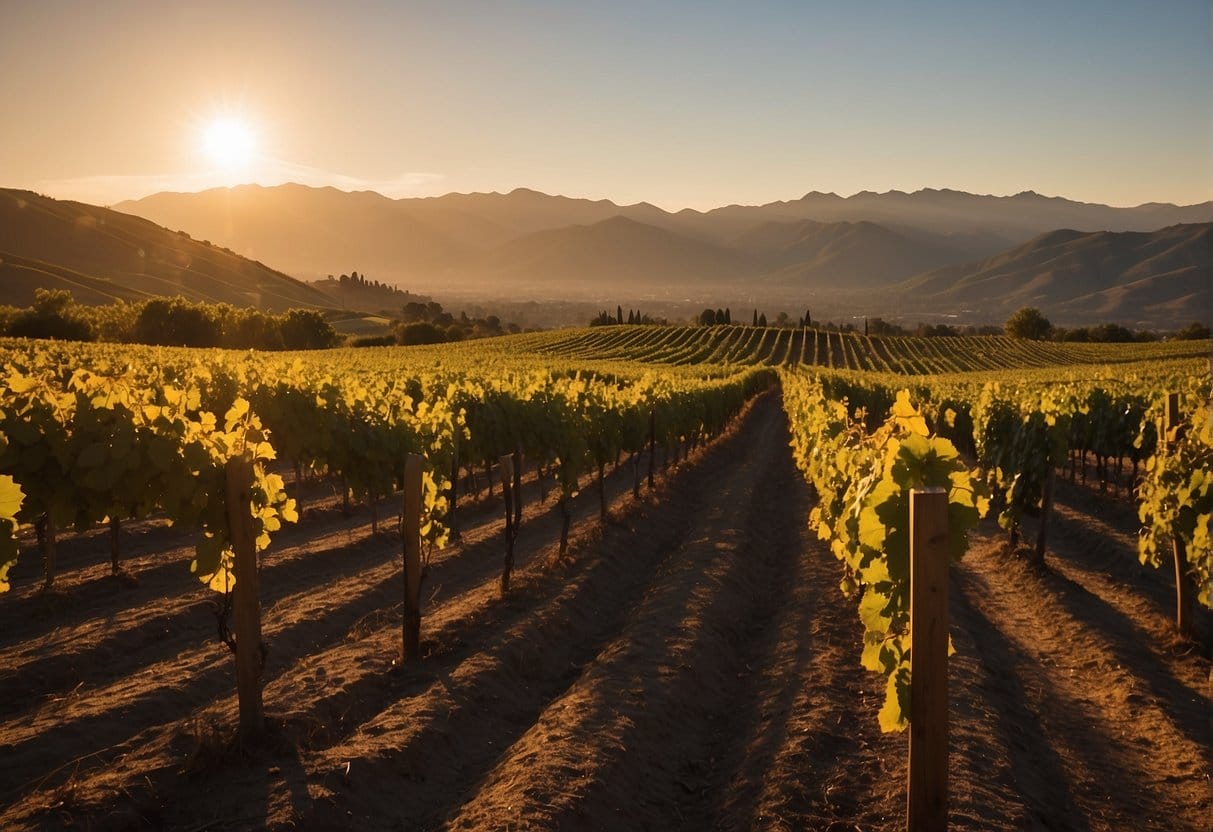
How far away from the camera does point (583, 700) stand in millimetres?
7137

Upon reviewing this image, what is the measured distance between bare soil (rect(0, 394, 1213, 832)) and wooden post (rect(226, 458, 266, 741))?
233mm

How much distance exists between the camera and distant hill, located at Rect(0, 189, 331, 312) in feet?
447

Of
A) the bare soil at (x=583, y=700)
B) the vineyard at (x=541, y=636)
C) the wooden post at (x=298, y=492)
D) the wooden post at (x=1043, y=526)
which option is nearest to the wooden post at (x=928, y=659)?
the vineyard at (x=541, y=636)

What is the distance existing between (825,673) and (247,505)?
534 centimetres

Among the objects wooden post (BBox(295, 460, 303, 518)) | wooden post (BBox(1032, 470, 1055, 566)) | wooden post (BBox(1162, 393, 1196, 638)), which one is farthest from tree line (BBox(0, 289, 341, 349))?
wooden post (BBox(1162, 393, 1196, 638))

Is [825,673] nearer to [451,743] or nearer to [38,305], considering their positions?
[451,743]

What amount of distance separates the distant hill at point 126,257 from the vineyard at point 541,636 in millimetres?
121117

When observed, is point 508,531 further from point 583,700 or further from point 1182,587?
point 1182,587

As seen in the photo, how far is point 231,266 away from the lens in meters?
167

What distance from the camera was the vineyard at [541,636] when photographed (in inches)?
218

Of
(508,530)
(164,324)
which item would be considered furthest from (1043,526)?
(164,324)

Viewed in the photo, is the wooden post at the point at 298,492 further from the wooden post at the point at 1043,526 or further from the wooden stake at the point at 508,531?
the wooden post at the point at 1043,526

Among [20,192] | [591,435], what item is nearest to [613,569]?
[591,435]

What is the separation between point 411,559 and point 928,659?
16.8 feet
